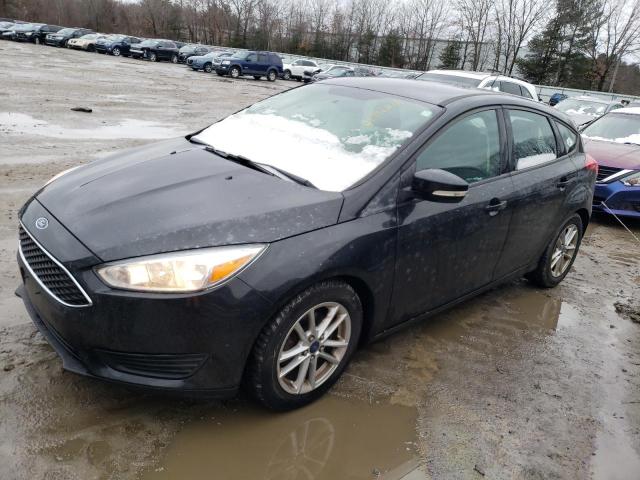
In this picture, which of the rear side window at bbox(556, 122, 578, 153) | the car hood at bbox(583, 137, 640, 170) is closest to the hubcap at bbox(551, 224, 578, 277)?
the rear side window at bbox(556, 122, 578, 153)

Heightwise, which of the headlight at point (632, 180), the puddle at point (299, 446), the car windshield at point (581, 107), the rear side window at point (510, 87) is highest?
the rear side window at point (510, 87)

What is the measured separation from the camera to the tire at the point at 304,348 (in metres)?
2.46

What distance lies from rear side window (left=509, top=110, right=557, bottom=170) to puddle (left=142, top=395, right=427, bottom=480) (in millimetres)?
2141

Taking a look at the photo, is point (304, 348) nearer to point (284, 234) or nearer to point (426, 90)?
point (284, 234)

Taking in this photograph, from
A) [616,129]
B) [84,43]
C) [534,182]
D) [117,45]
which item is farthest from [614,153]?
[84,43]

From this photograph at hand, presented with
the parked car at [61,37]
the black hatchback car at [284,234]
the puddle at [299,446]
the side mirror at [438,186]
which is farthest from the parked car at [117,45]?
the puddle at [299,446]

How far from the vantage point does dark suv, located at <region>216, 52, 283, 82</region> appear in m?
29.8

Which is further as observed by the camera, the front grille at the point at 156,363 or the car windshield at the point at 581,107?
the car windshield at the point at 581,107

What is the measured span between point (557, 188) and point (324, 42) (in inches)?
2492

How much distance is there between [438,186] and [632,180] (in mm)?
5534

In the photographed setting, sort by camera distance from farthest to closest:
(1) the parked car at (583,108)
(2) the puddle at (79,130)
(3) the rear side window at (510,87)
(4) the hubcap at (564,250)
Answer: (1) the parked car at (583,108) < (3) the rear side window at (510,87) < (2) the puddle at (79,130) < (4) the hubcap at (564,250)

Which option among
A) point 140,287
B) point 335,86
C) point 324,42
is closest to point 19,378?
point 140,287

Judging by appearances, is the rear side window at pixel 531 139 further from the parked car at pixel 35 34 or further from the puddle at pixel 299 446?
the parked car at pixel 35 34

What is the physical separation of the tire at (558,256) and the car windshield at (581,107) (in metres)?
11.5
